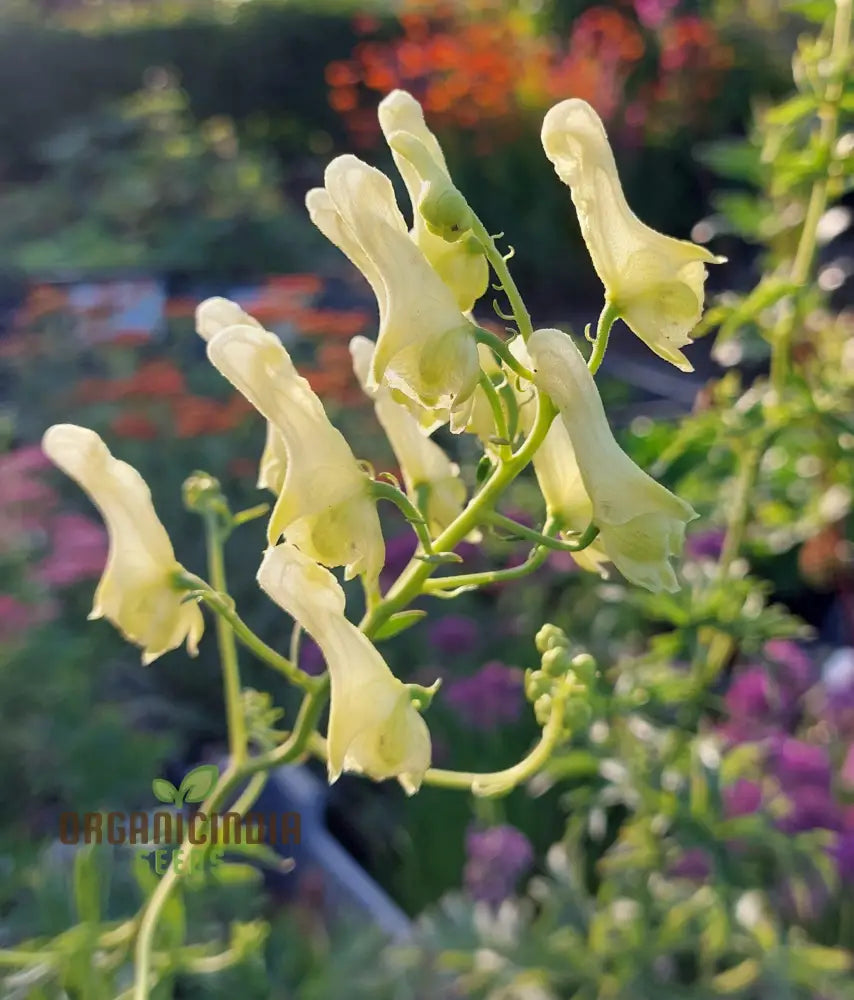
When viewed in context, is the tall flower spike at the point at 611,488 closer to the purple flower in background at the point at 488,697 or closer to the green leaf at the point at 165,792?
the green leaf at the point at 165,792

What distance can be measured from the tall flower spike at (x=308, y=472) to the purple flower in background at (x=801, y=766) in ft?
4.21

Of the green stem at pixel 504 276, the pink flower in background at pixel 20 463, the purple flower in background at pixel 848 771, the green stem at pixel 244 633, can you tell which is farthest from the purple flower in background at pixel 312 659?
the green stem at pixel 504 276

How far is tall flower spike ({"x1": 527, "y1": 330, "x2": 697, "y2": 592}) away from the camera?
0.69 meters

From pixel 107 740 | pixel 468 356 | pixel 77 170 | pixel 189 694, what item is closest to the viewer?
pixel 468 356

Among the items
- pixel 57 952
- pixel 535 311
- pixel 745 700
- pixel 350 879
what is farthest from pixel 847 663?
pixel 535 311

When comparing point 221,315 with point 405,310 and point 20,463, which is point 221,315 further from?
point 20,463

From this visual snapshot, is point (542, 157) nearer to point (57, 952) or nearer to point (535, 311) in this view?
point (535, 311)

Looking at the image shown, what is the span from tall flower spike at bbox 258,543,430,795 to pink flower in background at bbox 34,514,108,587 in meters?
1.50

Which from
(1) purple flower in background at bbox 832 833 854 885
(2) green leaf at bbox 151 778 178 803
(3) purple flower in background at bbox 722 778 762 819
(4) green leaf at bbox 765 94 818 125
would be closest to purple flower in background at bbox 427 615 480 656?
(3) purple flower in background at bbox 722 778 762 819

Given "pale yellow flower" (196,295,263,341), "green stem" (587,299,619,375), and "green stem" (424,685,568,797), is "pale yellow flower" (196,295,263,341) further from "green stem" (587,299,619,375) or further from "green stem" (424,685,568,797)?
"green stem" (424,685,568,797)

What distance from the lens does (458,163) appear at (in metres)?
6.35

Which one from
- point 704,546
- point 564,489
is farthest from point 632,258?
point 704,546

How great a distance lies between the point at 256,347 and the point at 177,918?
62cm

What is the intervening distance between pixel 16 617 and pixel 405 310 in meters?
1.45
